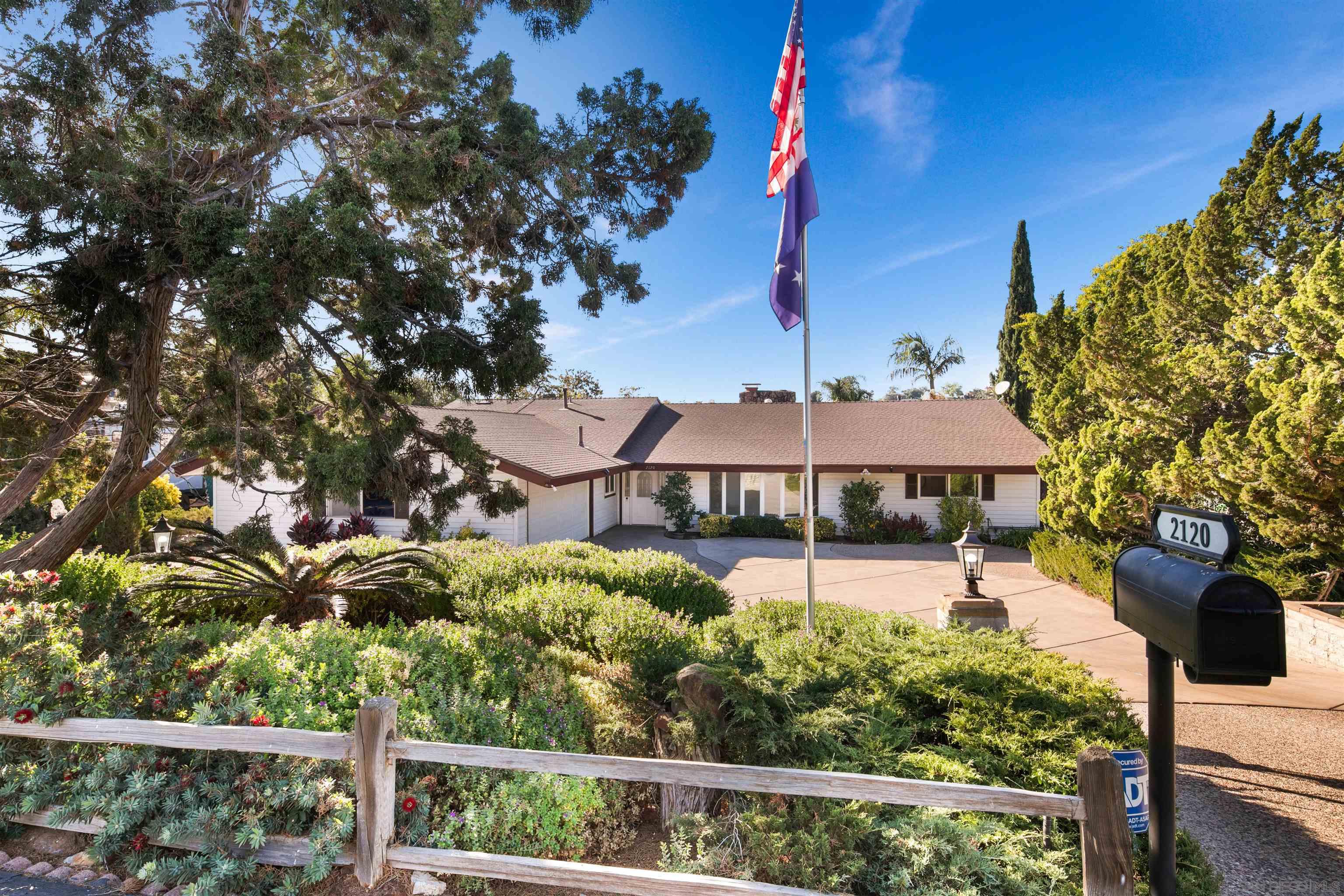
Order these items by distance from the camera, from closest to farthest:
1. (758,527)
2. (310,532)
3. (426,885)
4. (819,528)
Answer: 1. (426,885)
2. (310,532)
3. (819,528)
4. (758,527)

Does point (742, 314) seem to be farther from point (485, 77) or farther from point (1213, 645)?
point (1213, 645)

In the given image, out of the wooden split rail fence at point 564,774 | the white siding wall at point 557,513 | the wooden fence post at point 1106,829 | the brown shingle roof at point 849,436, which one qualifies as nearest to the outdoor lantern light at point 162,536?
the wooden split rail fence at point 564,774

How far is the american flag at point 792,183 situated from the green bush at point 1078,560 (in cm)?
792

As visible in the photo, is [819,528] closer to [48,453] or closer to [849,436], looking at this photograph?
[849,436]

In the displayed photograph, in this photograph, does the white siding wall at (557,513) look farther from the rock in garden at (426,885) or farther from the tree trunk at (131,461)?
the rock in garden at (426,885)

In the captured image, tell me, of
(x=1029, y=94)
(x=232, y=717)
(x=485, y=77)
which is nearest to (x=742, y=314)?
(x=1029, y=94)

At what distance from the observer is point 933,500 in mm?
19531

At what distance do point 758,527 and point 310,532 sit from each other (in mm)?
12713

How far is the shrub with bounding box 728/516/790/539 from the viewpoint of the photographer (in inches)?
765

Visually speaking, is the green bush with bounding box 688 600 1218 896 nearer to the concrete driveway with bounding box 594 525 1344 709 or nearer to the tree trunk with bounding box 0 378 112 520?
the concrete driveway with bounding box 594 525 1344 709

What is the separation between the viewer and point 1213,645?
169 centimetres

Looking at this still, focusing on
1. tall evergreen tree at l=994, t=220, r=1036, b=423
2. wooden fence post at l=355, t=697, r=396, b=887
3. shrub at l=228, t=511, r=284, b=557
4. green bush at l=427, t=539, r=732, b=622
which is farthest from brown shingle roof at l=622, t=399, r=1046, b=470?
wooden fence post at l=355, t=697, r=396, b=887

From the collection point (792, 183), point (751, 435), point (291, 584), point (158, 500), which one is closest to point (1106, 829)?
point (792, 183)

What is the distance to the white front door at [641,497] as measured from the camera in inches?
882
